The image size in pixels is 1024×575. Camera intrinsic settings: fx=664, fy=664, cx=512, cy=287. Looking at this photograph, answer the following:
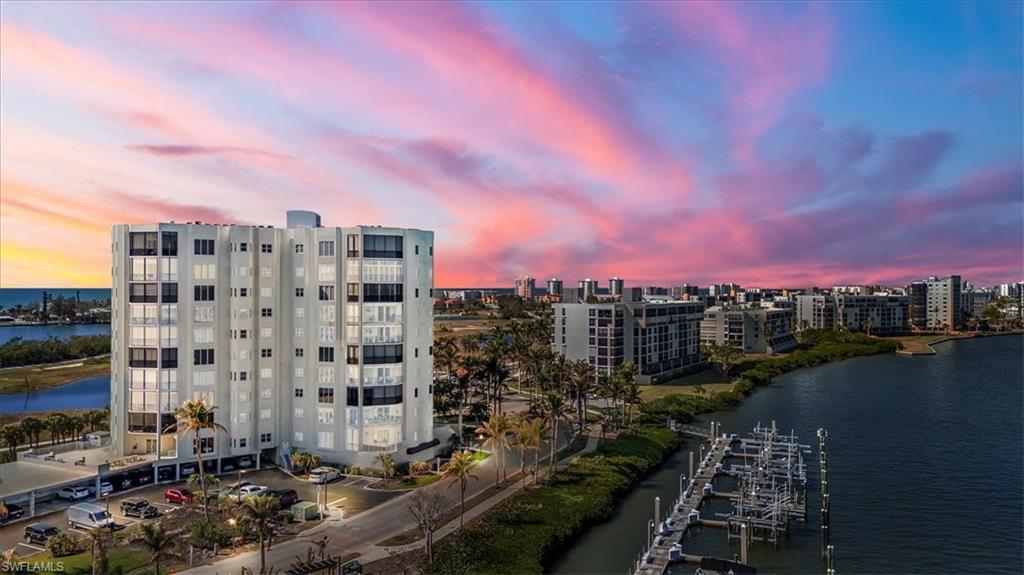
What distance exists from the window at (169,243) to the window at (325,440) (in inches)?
950

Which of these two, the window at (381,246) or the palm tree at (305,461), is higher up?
the window at (381,246)

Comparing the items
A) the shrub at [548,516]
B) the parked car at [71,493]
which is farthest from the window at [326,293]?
the shrub at [548,516]

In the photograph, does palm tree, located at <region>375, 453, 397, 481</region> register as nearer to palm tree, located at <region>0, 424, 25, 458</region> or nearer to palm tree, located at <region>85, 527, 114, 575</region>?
palm tree, located at <region>85, 527, 114, 575</region>

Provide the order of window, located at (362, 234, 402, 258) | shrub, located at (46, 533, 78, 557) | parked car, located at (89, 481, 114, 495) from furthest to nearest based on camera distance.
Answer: window, located at (362, 234, 402, 258)
parked car, located at (89, 481, 114, 495)
shrub, located at (46, 533, 78, 557)

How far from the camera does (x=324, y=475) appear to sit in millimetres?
63719

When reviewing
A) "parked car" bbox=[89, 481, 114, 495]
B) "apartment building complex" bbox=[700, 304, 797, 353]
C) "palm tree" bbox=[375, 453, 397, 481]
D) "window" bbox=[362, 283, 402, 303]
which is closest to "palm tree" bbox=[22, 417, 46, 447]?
"parked car" bbox=[89, 481, 114, 495]

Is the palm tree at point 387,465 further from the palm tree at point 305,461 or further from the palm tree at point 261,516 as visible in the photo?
the palm tree at point 261,516

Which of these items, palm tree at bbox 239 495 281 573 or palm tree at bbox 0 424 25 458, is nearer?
palm tree at bbox 239 495 281 573

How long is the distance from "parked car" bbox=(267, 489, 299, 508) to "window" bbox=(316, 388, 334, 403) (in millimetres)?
12901

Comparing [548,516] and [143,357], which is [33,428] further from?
[548,516]

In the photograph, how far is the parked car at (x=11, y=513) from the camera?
53719mm

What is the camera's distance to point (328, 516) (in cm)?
5550

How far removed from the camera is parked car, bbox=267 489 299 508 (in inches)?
2273

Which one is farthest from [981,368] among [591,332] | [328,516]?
[328,516]
